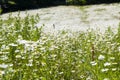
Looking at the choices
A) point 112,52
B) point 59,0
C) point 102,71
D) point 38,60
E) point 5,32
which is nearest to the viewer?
point 102,71

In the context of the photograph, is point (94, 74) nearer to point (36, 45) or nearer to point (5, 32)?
point (36, 45)

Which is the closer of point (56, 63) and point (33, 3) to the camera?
point (56, 63)

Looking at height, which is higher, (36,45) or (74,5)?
(36,45)

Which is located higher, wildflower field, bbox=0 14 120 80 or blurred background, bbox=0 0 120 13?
wildflower field, bbox=0 14 120 80

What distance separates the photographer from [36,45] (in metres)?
7.51

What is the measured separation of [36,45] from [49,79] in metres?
1.33

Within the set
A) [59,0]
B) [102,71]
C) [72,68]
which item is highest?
[102,71]

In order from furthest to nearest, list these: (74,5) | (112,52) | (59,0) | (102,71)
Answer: (59,0), (74,5), (112,52), (102,71)

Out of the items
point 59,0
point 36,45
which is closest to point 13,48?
point 36,45

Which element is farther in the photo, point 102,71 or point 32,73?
point 32,73

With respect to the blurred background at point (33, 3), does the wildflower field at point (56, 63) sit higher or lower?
higher

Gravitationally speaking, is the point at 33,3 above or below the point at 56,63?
below

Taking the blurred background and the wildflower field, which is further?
the blurred background

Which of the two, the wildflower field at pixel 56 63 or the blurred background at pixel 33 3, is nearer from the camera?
the wildflower field at pixel 56 63
